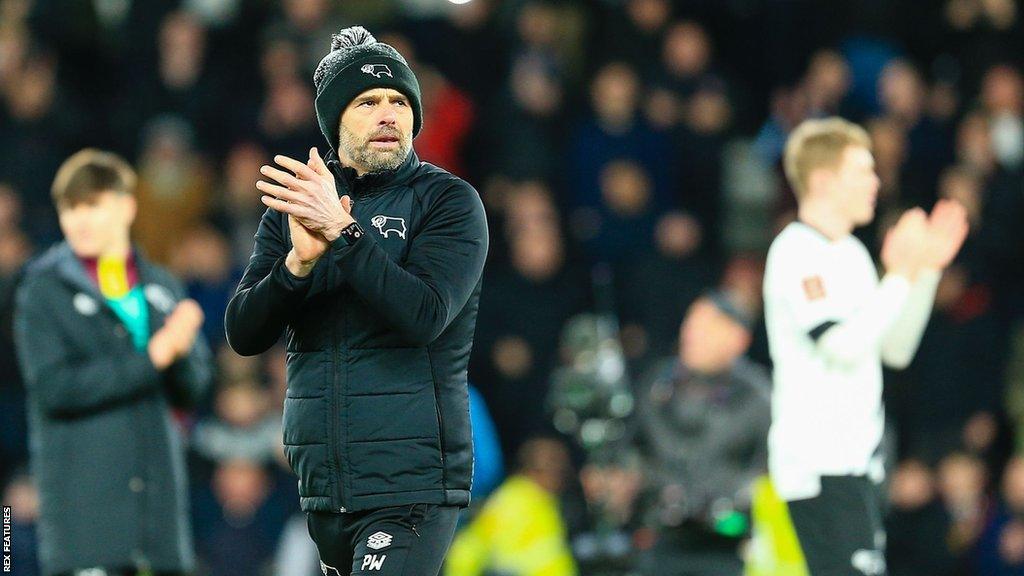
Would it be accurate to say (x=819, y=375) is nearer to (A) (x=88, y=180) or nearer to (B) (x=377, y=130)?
(B) (x=377, y=130)

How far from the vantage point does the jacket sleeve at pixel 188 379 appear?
277 inches

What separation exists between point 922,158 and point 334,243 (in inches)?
325

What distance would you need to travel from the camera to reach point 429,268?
16.3 feet

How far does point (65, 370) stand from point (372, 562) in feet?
7.76

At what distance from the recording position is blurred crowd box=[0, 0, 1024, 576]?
408 inches

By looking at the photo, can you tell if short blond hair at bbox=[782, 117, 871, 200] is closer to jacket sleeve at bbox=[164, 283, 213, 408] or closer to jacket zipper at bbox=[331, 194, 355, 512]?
jacket zipper at bbox=[331, 194, 355, 512]

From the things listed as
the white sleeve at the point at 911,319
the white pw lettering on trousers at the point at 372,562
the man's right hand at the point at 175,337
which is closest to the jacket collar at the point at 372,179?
the white pw lettering on trousers at the point at 372,562

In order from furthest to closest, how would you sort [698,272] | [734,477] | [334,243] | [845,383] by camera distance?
[698,272] < [734,477] < [845,383] < [334,243]

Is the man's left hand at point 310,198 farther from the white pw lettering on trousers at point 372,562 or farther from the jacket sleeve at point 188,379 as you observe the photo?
the jacket sleeve at point 188,379

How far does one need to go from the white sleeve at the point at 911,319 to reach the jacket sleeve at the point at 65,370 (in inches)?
113

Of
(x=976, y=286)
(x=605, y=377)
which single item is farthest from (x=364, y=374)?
(x=976, y=286)

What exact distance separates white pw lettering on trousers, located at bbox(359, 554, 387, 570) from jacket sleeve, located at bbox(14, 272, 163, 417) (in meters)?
2.21

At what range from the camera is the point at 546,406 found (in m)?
10.7

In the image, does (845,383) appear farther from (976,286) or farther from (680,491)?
(976,286)
